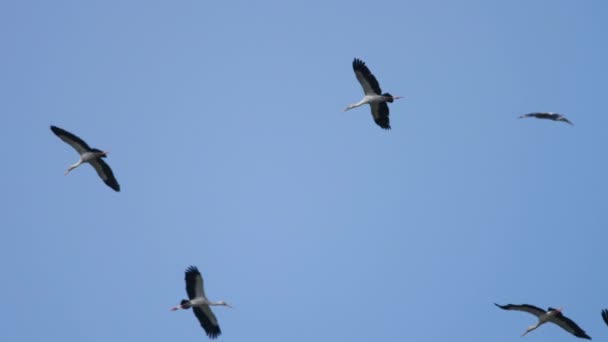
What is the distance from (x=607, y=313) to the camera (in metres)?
27.7

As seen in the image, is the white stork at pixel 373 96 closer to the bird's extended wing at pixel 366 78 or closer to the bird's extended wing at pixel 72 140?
the bird's extended wing at pixel 366 78

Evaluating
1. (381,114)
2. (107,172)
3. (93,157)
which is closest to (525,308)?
(381,114)

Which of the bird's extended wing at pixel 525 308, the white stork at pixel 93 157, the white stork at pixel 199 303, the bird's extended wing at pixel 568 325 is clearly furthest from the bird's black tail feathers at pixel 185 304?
the bird's extended wing at pixel 568 325

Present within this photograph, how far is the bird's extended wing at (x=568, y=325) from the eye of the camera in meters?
29.1

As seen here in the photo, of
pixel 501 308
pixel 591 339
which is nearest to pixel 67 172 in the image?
pixel 501 308

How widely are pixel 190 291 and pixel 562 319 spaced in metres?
12.1

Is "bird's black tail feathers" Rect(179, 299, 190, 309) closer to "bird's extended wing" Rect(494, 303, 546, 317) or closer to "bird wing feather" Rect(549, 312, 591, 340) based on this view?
"bird's extended wing" Rect(494, 303, 546, 317)

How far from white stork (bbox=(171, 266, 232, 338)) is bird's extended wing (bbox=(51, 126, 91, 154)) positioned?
6692 millimetres

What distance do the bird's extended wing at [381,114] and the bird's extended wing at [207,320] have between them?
33.8 feet

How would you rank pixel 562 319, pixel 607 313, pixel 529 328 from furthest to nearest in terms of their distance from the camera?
pixel 529 328 < pixel 562 319 < pixel 607 313

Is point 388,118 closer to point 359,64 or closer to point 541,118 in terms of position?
point 359,64

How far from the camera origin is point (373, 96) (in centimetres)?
3534

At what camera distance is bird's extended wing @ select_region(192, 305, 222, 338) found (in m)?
31.1

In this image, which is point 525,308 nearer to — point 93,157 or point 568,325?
point 568,325
